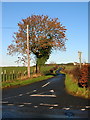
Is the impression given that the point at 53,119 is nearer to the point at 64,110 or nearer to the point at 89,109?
the point at 64,110

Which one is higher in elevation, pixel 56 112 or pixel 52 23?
pixel 52 23

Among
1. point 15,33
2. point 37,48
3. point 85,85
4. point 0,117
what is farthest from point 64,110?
point 15,33

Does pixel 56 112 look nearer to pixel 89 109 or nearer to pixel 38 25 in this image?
pixel 89 109

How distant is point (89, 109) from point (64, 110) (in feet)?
3.79

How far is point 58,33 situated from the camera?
125 ft

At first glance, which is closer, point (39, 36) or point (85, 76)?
point (85, 76)

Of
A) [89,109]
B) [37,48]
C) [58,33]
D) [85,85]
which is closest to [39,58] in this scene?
[37,48]

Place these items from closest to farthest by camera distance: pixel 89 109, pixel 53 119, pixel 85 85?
pixel 53 119, pixel 89 109, pixel 85 85

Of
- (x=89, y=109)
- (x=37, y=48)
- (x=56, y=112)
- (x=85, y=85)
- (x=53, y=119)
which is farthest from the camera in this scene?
(x=37, y=48)

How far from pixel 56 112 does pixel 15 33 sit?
31.2 meters

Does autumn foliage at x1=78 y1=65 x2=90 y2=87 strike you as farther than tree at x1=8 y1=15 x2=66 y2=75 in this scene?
No

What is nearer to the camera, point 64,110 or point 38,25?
point 64,110

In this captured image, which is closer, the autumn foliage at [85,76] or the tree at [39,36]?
the autumn foliage at [85,76]

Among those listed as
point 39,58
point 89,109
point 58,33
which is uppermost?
point 58,33
